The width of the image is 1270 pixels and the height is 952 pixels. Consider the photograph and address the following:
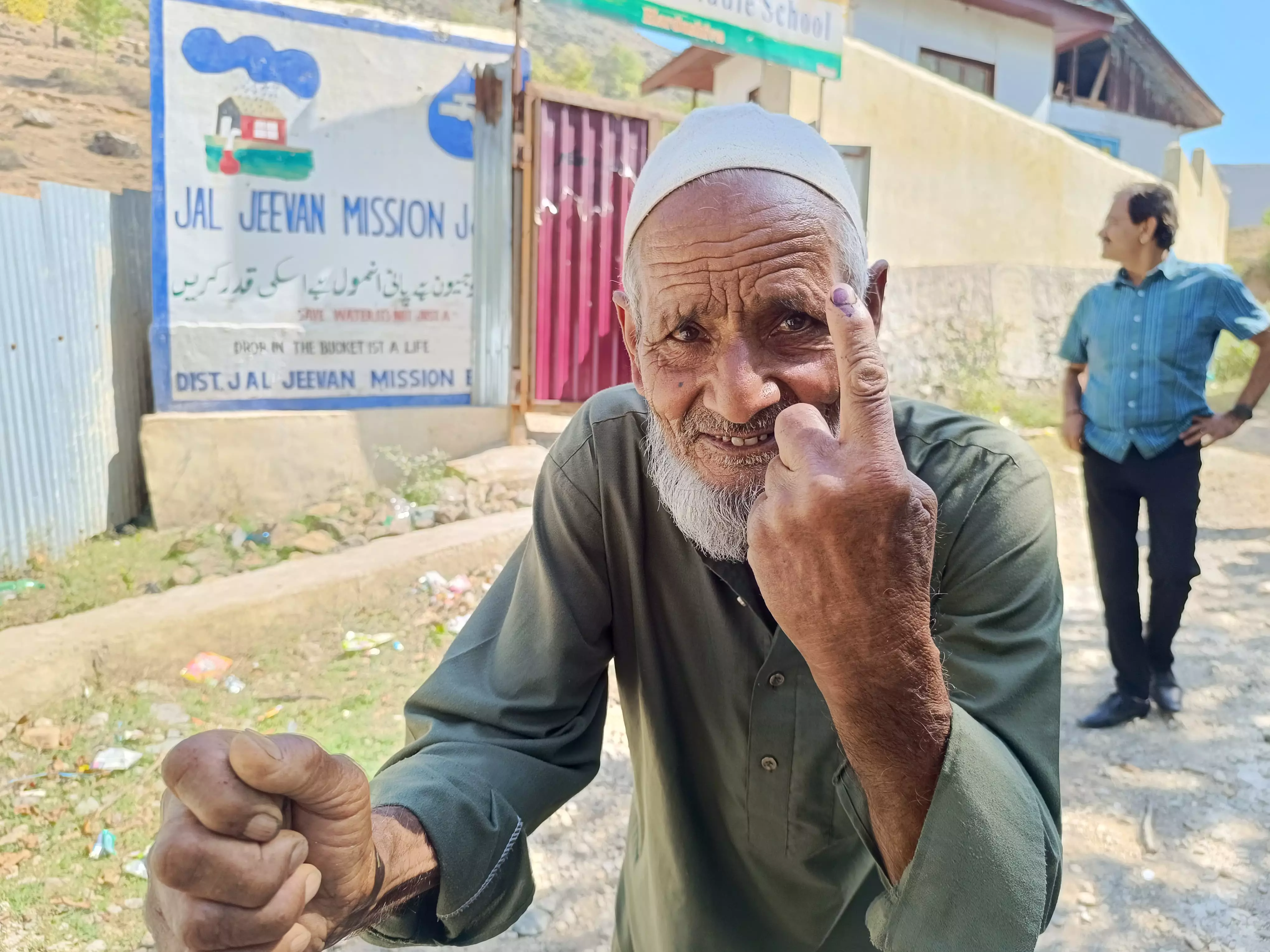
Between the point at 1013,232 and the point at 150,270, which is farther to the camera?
the point at 1013,232

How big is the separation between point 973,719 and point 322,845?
0.79 m

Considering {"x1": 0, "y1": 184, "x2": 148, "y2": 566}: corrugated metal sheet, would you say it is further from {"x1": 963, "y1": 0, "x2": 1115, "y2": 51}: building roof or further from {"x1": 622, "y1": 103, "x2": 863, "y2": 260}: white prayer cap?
{"x1": 963, "y1": 0, "x2": 1115, "y2": 51}: building roof

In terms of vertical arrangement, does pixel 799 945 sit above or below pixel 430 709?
below

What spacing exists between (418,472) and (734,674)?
4.89 metres

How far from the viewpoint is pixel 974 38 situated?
1495cm

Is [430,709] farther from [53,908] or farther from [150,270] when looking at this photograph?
[150,270]

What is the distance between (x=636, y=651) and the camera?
1591 mm

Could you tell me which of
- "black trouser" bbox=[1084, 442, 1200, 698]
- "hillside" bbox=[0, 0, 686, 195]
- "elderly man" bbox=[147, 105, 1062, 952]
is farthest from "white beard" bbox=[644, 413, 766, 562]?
"hillside" bbox=[0, 0, 686, 195]

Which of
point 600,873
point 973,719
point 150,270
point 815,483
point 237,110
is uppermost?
point 237,110

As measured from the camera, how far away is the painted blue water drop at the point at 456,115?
6184mm

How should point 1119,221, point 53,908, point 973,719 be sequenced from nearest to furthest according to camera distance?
1. point 973,719
2. point 53,908
3. point 1119,221

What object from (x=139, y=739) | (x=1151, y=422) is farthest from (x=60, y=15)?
(x=1151, y=422)

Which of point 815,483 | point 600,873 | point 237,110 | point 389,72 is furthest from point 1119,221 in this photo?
point 237,110

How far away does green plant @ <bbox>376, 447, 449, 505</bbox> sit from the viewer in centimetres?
589
